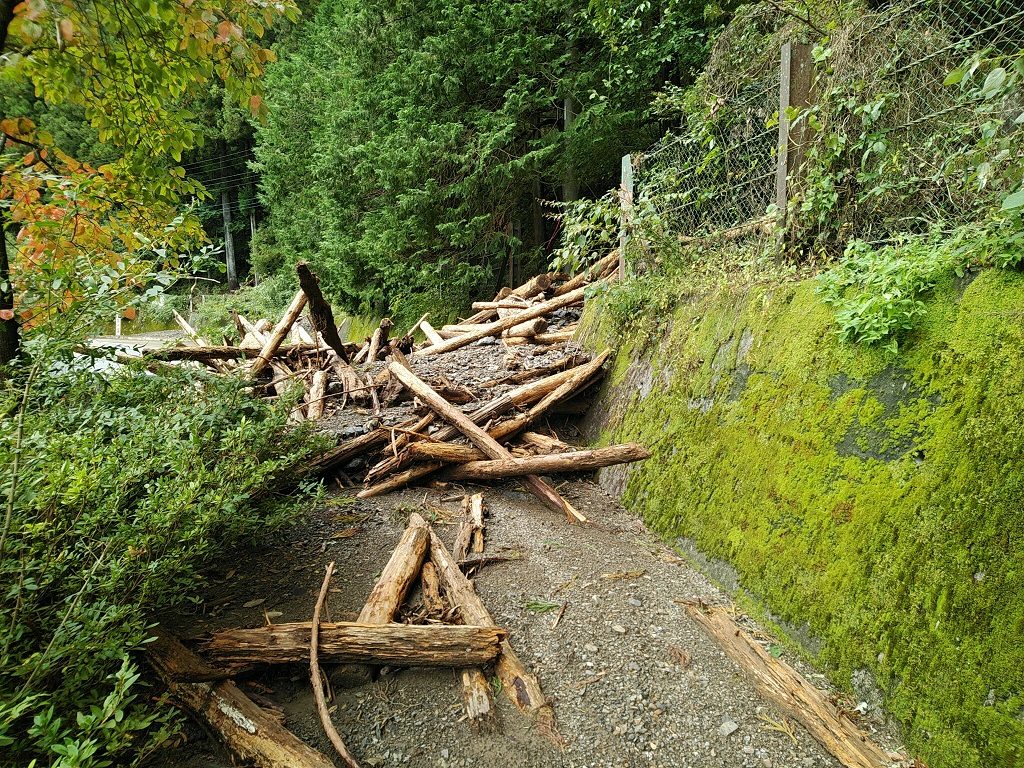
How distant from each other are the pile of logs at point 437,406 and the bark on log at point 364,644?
1.68 meters

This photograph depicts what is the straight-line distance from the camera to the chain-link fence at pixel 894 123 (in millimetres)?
3166

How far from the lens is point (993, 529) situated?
2.05m

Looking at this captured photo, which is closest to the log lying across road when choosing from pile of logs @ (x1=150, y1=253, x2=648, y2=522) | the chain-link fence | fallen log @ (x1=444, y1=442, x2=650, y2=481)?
pile of logs @ (x1=150, y1=253, x2=648, y2=522)

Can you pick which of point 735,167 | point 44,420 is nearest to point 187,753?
point 44,420

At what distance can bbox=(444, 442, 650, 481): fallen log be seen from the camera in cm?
413

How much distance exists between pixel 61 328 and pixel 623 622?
397cm

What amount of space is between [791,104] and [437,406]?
4.26 meters

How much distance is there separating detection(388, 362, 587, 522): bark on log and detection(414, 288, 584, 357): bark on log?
2.92 m

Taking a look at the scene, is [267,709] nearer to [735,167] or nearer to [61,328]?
[61,328]

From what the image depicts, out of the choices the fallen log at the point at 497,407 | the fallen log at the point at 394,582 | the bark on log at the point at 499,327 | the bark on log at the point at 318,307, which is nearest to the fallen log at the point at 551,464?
the fallen log at the point at 497,407

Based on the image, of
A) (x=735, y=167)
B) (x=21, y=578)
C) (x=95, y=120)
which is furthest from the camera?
(x=735, y=167)

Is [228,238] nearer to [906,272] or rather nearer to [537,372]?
[537,372]

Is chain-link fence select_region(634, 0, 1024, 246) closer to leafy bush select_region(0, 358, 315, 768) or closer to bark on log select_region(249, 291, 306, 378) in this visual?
leafy bush select_region(0, 358, 315, 768)

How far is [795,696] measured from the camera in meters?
2.37
